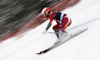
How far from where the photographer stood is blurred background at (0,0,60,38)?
853cm

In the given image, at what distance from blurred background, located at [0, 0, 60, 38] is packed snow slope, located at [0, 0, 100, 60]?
181 cm

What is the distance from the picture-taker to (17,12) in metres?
8.95

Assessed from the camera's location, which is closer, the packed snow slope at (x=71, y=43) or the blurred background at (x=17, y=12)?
the packed snow slope at (x=71, y=43)

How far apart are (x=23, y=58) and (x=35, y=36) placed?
5.03 feet

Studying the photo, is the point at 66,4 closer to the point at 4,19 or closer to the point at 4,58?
the point at 4,19

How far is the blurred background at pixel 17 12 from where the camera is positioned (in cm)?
853

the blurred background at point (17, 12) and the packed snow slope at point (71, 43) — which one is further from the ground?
the blurred background at point (17, 12)

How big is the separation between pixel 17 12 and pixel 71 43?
534cm

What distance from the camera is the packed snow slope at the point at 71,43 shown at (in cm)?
393

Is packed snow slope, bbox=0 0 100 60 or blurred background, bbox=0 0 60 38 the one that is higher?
blurred background, bbox=0 0 60 38

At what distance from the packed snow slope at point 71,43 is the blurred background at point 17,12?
1806 mm

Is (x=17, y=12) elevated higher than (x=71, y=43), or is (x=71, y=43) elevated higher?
(x=17, y=12)

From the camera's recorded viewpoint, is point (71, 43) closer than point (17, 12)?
Yes

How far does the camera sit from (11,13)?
8.80 m
